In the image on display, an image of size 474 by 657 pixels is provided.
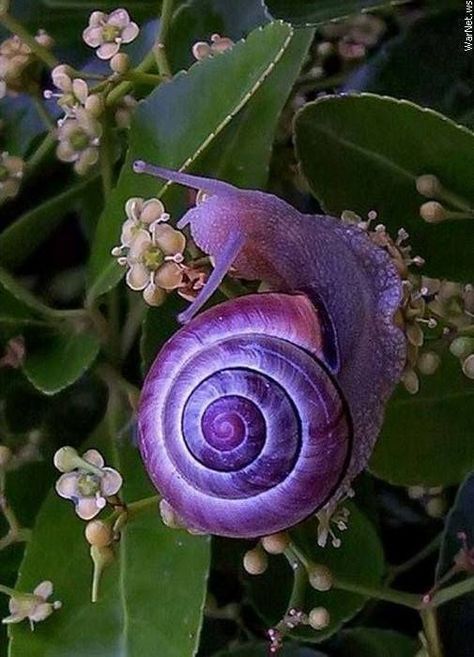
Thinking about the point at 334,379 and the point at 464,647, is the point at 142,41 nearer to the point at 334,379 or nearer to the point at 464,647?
the point at 334,379

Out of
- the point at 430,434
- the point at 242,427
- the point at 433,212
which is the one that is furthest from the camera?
the point at 430,434

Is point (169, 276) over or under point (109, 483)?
over

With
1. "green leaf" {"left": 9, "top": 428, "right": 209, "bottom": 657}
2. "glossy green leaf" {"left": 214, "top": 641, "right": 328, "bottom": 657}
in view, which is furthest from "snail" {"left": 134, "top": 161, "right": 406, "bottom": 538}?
"glossy green leaf" {"left": 214, "top": 641, "right": 328, "bottom": 657}

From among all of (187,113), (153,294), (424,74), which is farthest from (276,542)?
(424,74)

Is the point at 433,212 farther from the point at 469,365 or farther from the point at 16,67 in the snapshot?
the point at 16,67

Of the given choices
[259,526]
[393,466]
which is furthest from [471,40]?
[259,526]

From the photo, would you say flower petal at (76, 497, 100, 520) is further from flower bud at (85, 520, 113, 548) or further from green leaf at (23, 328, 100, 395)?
green leaf at (23, 328, 100, 395)
